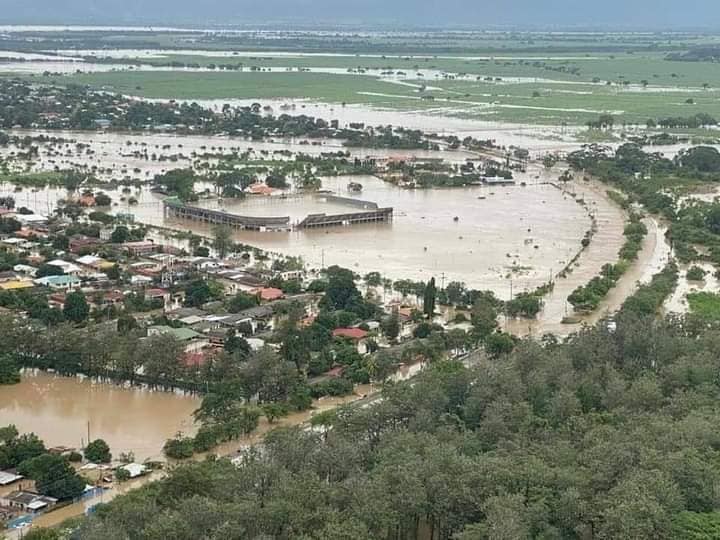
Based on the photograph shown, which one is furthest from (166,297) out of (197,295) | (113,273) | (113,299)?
(113,273)

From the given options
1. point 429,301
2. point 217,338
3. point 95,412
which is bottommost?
point 95,412

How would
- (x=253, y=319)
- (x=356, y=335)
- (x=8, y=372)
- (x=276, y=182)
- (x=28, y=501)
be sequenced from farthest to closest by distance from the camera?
(x=276, y=182) → (x=253, y=319) → (x=356, y=335) → (x=8, y=372) → (x=28, y=501)

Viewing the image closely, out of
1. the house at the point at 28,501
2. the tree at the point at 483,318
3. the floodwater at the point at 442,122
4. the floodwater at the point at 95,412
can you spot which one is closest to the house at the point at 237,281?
the tree at the point at 483,318

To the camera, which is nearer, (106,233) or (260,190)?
(106,233)

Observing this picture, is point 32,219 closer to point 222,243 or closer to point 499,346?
point 222,243

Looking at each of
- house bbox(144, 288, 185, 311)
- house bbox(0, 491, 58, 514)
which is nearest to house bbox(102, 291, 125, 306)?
house bbox(144, 288, 185, 311)

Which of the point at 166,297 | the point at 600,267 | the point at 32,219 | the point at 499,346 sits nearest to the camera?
the point at 499,346
